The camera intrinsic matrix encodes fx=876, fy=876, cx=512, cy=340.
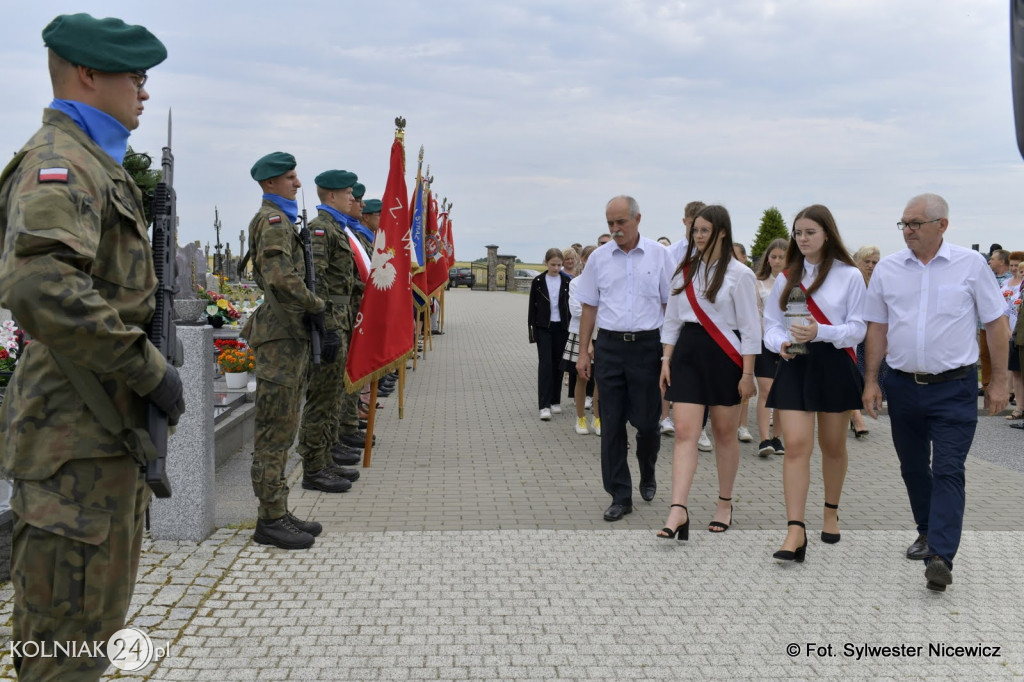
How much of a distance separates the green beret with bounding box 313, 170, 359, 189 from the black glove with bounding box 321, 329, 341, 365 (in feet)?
4.86

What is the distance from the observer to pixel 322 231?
6809 mm

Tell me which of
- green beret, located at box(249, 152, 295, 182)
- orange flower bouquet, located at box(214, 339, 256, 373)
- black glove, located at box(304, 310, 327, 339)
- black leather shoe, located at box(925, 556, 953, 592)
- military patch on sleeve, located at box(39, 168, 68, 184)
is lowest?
black leather shoe, located at box(925, 556, 953, 592)

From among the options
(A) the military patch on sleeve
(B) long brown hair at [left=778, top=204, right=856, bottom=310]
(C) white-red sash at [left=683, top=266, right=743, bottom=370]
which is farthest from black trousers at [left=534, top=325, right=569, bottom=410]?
(A) the military patch on sleeve

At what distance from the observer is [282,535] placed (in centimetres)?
532

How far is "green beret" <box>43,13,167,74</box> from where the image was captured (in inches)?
99.6

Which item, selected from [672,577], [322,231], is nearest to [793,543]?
[672,577]

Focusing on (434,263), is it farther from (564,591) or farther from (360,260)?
(564,591)

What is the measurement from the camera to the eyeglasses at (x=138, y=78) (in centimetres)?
264

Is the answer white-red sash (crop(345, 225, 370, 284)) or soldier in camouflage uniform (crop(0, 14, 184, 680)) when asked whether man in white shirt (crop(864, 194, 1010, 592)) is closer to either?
soldier in camouflage uniform (crop(0, 14, 184, 680))

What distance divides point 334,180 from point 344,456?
2.49m

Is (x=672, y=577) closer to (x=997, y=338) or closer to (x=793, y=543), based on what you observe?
(x=793, y=543)

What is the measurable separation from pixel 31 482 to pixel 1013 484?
7600 mm

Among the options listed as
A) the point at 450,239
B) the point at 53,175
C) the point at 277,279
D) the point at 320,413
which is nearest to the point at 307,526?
the point at 320,413
